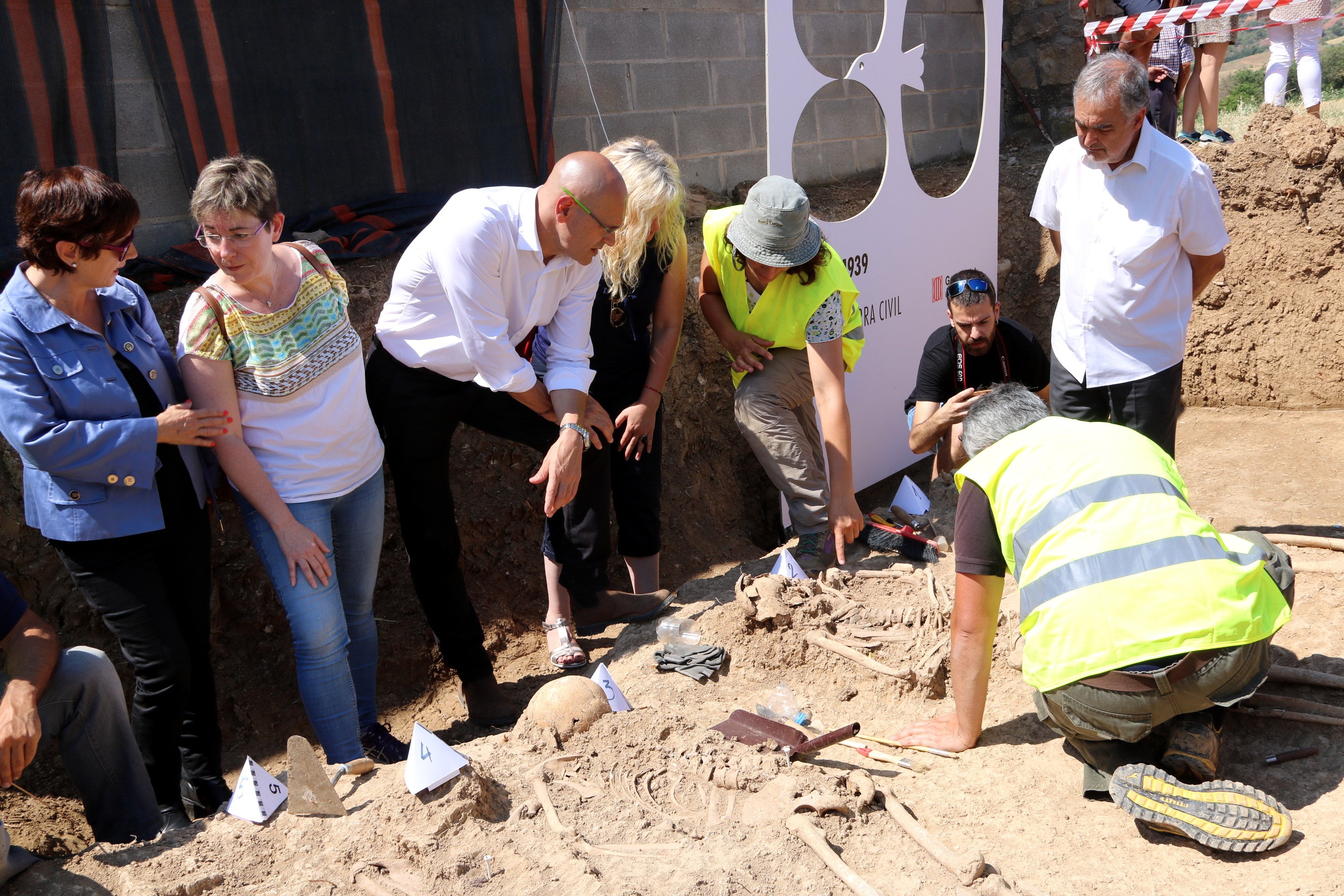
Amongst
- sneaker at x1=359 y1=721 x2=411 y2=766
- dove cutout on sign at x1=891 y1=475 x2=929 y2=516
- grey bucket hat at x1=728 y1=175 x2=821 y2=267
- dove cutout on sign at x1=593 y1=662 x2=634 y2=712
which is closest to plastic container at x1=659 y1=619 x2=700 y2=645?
dove cutout on sign at x1=593 y1=662 x2=634 y2=712

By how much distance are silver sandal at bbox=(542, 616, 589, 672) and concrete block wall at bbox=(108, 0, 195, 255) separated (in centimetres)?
245

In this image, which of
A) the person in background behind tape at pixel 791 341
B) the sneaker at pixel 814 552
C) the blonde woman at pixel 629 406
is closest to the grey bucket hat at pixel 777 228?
the person in background behind tape at pixel 791 341

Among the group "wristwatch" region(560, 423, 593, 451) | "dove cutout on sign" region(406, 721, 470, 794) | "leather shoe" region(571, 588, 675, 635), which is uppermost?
"wristwatch" region(560, 423, 593, 451)

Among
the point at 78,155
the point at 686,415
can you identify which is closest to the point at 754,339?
the point at 686,415

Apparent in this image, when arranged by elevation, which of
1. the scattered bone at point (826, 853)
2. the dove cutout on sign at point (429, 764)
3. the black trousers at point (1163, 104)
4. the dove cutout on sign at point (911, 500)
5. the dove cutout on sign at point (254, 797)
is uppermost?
the black trousers at point (1163, 104)

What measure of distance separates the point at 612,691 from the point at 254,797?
1033mm

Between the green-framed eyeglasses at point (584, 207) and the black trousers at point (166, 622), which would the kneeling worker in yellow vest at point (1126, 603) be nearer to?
the green-framed eyeglasses at point (584, 207)

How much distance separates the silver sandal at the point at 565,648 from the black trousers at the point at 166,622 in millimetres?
1216

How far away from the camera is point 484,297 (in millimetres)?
2865

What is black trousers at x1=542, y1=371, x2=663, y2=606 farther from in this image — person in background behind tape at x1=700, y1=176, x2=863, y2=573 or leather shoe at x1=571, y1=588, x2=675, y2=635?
person in background behind tape at x1=700, y1=176, x2=863, y2=573

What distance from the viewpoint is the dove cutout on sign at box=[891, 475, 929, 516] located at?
15.5ft

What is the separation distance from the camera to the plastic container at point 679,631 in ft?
11.3

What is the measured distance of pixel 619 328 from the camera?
11.6ft

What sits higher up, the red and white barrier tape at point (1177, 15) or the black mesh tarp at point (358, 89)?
the red and white barrier tape at point (1177, 15)
